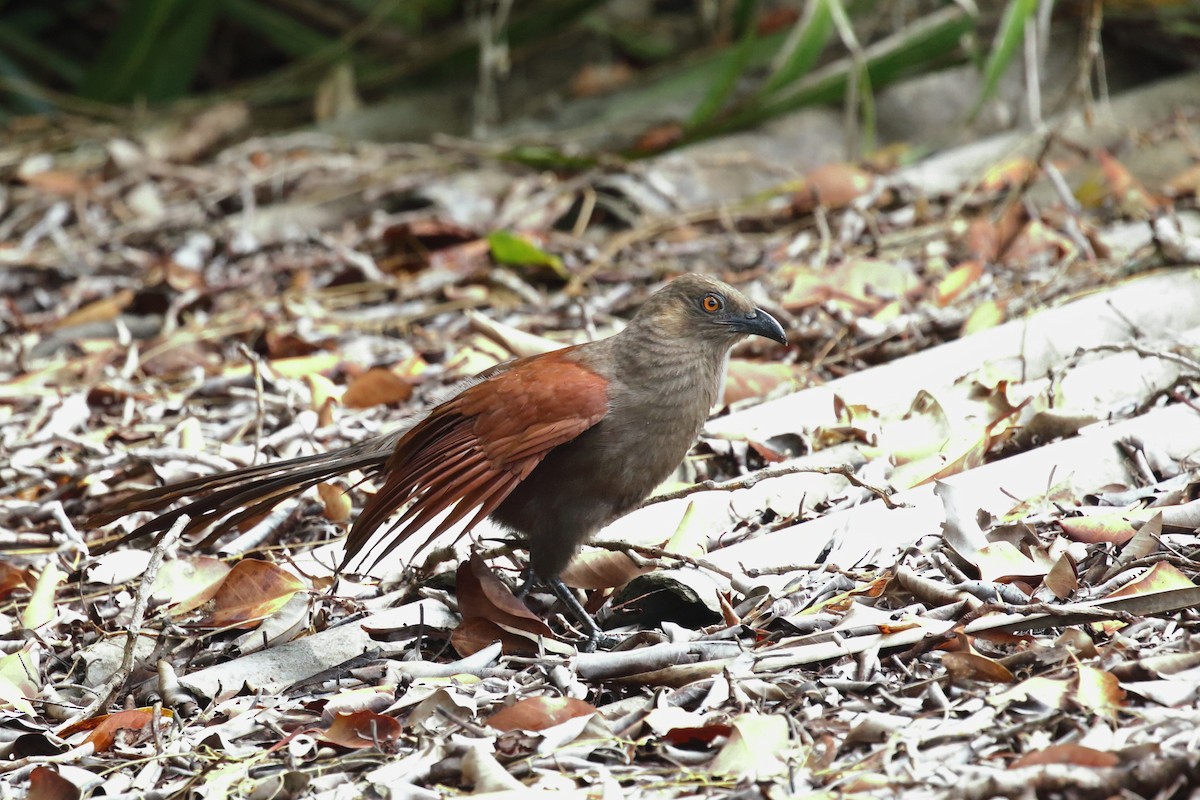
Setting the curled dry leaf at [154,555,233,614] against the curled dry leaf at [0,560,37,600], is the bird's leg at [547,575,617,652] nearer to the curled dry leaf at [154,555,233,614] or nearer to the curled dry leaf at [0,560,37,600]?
the curled dry leaf at [154,555,233,614]

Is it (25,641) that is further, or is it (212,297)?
(212,297)

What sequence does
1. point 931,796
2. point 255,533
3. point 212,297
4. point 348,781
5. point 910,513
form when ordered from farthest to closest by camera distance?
point 212,297
point 255,533
point 910,513
point 348,781
point 931,796

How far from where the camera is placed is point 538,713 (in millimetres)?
2436

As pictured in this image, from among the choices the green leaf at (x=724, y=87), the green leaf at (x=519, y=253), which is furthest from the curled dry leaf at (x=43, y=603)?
the green leaf at (x=724, y=87)

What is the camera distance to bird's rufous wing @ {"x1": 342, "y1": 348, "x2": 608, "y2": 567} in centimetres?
298

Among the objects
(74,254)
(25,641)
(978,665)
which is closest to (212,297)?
(74,254)

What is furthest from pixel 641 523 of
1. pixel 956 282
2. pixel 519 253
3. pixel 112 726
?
pixel 519 253

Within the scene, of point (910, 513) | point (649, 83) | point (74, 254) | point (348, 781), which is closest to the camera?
point (348, 781)

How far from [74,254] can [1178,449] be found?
471 cm

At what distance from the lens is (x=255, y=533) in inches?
141

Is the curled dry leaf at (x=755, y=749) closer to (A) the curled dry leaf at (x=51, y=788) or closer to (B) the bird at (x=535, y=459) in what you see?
(B) the bird at (x=535, y=459)

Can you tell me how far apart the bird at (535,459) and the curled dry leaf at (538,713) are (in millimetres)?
493

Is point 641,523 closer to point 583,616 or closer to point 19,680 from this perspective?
point 583,616

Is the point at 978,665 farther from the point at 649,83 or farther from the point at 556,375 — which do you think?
the point at 649,83
